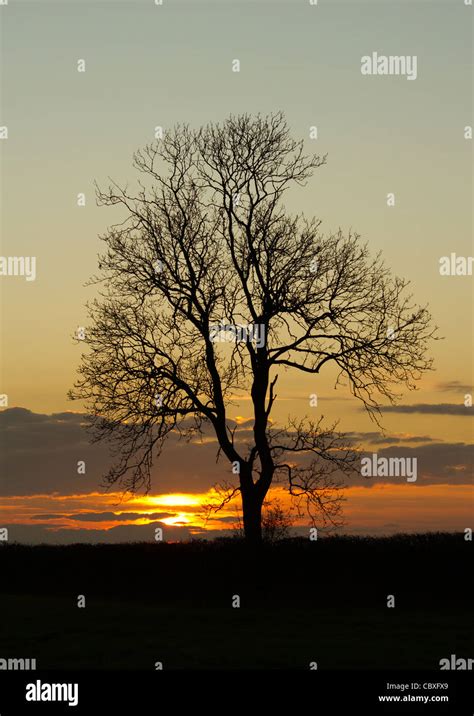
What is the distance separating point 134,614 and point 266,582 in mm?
5532

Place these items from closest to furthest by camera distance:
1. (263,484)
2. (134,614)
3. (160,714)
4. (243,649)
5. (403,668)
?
(160,714)
(403,668)
(243,649)
(134,614)
(263,484)

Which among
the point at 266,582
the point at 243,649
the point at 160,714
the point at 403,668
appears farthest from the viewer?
the point at 266,582

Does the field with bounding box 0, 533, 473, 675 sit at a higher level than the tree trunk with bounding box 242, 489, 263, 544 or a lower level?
lower

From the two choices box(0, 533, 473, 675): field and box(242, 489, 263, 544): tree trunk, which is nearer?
box(0, 533, 473, 675): field

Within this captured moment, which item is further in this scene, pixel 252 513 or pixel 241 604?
pixel 252 513

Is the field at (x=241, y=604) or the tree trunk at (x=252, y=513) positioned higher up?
the tree trunk at (x=252, y=513)

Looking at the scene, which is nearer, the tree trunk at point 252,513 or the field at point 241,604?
the field at point 241,604

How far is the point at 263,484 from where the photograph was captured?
33562 millimetres

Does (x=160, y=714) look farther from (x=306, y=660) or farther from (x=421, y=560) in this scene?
(x=421, y=560)

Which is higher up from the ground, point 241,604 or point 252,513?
point 252,513

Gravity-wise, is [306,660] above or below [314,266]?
below

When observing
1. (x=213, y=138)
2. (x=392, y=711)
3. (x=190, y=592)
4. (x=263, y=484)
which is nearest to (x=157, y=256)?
(x=213, y=138)

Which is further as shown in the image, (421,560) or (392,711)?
(421,560)

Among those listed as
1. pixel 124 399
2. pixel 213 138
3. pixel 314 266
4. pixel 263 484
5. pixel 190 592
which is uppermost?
pixel 213 138
